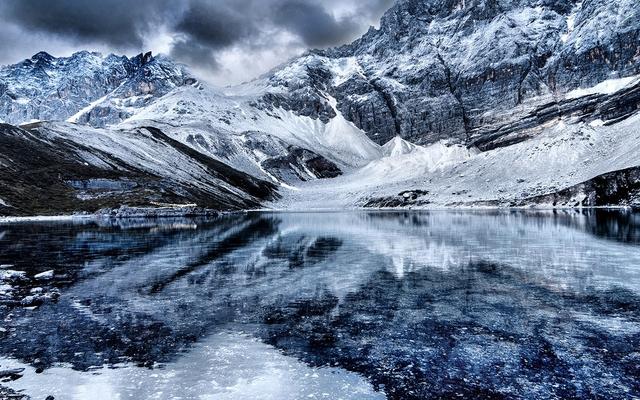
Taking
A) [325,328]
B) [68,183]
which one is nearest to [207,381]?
[325,328]

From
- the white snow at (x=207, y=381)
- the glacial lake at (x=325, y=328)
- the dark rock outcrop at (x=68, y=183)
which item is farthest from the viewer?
the dark rock outcrop at (x=68, y=183)

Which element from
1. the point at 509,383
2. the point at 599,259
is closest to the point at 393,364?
the point at 509,383

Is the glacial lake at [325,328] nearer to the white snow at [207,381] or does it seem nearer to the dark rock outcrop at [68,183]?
the white snow at [207,381]

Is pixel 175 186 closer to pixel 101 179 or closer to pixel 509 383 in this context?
pixel 101 179

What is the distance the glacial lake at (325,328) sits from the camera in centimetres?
1406

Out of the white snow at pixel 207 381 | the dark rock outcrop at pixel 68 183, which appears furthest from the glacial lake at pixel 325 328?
the dark rock outcrop at pixel 68 183

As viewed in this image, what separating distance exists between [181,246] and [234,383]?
4027 cm

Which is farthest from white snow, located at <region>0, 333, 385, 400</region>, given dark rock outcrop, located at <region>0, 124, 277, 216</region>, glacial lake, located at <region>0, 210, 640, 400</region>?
dark rock outcrop, located at <region>0, 124, 277, 216</region>

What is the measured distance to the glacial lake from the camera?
554 inches

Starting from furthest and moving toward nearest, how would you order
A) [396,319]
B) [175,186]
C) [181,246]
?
[175,186] < [181,246] < [396,319]

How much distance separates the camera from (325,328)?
1984 cm

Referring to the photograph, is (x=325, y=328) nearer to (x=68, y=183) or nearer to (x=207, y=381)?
(x=207, y=381)

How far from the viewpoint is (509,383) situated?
14.0m

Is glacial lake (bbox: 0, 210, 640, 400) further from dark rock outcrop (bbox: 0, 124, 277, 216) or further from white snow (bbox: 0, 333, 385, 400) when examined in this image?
dark rock outcrop (bbox: 0, 124, 277, 216)
